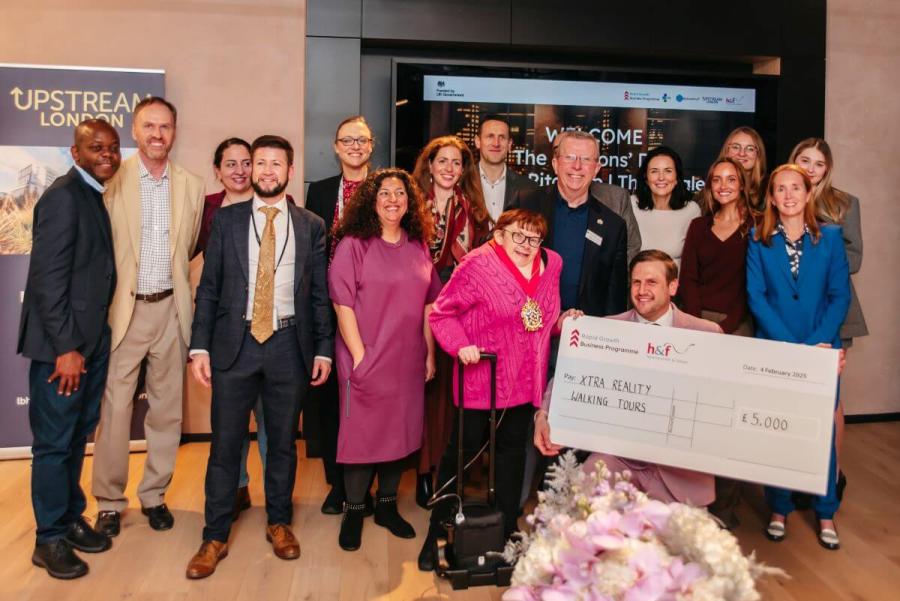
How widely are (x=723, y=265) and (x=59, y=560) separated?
3.04m

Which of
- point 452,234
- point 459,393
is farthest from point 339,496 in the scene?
point 452,234

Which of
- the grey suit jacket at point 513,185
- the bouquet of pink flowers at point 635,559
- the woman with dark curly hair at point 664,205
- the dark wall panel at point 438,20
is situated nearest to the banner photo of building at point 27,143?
the dark wall panel at point 438,20

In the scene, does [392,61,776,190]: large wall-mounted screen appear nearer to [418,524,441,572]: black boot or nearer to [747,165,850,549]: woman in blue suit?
[747,165,850,549]: woman in blue suit

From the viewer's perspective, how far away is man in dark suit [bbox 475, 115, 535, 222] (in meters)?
3.71

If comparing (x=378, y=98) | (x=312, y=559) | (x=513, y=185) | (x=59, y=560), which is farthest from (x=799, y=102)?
(x=59, y=560)

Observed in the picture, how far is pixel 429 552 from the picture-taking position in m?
2.91

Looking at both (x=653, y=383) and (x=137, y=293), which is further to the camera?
(x=137, y=293)

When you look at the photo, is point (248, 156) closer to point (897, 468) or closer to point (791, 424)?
point (791, 424)

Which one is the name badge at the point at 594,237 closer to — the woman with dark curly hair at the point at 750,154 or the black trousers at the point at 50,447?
the woman with dark curly hair at the point at 750,154

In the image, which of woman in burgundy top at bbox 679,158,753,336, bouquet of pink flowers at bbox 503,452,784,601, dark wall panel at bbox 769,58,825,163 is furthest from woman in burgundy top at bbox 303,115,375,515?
dark wall panel at bbox 769,58,825,163

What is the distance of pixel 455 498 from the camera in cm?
279

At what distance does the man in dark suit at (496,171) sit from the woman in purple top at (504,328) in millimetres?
928

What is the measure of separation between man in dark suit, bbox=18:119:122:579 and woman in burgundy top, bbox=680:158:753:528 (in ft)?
8.44

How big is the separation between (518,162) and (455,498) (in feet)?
7.52
